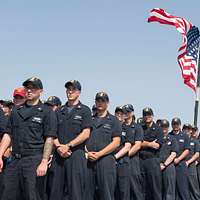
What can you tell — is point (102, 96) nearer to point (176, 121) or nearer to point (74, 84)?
point (74, 84)

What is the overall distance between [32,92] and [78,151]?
1.10 m

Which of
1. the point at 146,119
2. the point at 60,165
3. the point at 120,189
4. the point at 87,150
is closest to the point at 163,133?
the point at 146,119

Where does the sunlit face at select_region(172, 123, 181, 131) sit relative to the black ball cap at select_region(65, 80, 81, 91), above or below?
below

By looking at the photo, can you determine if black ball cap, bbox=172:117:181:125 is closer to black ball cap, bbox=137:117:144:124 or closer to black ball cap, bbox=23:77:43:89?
black ball cap, bbox=137:117:144:124

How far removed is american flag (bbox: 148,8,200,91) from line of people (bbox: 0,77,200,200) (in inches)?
150

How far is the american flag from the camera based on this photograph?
1473 cm

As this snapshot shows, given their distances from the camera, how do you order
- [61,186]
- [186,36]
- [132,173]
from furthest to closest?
1. [186,36]
2. [132,173]
3. [61,186]

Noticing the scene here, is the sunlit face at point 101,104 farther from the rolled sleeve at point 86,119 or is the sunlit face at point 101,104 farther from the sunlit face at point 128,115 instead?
the sunlit face at point 128,115

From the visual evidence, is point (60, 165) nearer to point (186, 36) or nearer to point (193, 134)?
point (193, 134)

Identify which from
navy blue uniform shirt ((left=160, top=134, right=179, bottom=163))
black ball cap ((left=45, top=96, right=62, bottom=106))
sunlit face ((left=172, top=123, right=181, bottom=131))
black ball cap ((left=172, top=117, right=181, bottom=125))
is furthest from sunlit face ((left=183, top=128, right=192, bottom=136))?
black ball cap ((left=45, top=96, right=62, bottom=106))

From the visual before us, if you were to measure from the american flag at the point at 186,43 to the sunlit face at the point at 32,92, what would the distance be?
8654 mm

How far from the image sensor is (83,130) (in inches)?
281

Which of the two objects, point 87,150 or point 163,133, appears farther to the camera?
point 163,133

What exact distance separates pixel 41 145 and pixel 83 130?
82cm
